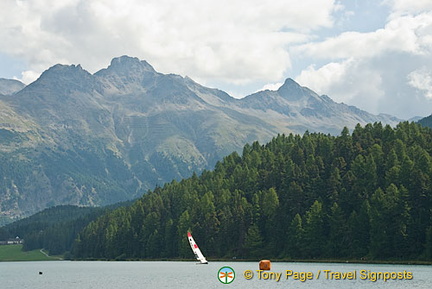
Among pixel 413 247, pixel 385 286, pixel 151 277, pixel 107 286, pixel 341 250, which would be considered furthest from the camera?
pixel 341 250

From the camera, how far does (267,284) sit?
11625 centimetres

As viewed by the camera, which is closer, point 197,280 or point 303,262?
point 197,280

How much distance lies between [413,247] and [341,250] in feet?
78.7

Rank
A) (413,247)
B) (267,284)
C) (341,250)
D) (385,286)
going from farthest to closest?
(341,250) < (413,247) < (267,284) < (385,286)

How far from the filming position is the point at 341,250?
185 m

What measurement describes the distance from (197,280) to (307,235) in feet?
→ 232

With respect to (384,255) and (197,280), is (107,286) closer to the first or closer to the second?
(197,280)

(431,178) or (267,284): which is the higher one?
(431,178)

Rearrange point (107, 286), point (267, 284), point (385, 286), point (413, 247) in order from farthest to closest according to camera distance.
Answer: point (413, 247) < point (107, 286) < point (267, 284) < point (385, 286)

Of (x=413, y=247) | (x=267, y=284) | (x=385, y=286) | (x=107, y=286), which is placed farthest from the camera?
(x=413, y=247)

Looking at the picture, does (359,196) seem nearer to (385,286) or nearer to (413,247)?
(413,247)

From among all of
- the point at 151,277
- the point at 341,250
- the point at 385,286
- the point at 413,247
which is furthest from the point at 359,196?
the point at 385,286

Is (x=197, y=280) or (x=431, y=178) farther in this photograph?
(x=431, y=178)

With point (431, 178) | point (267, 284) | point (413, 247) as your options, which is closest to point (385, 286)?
point (267, 284)
